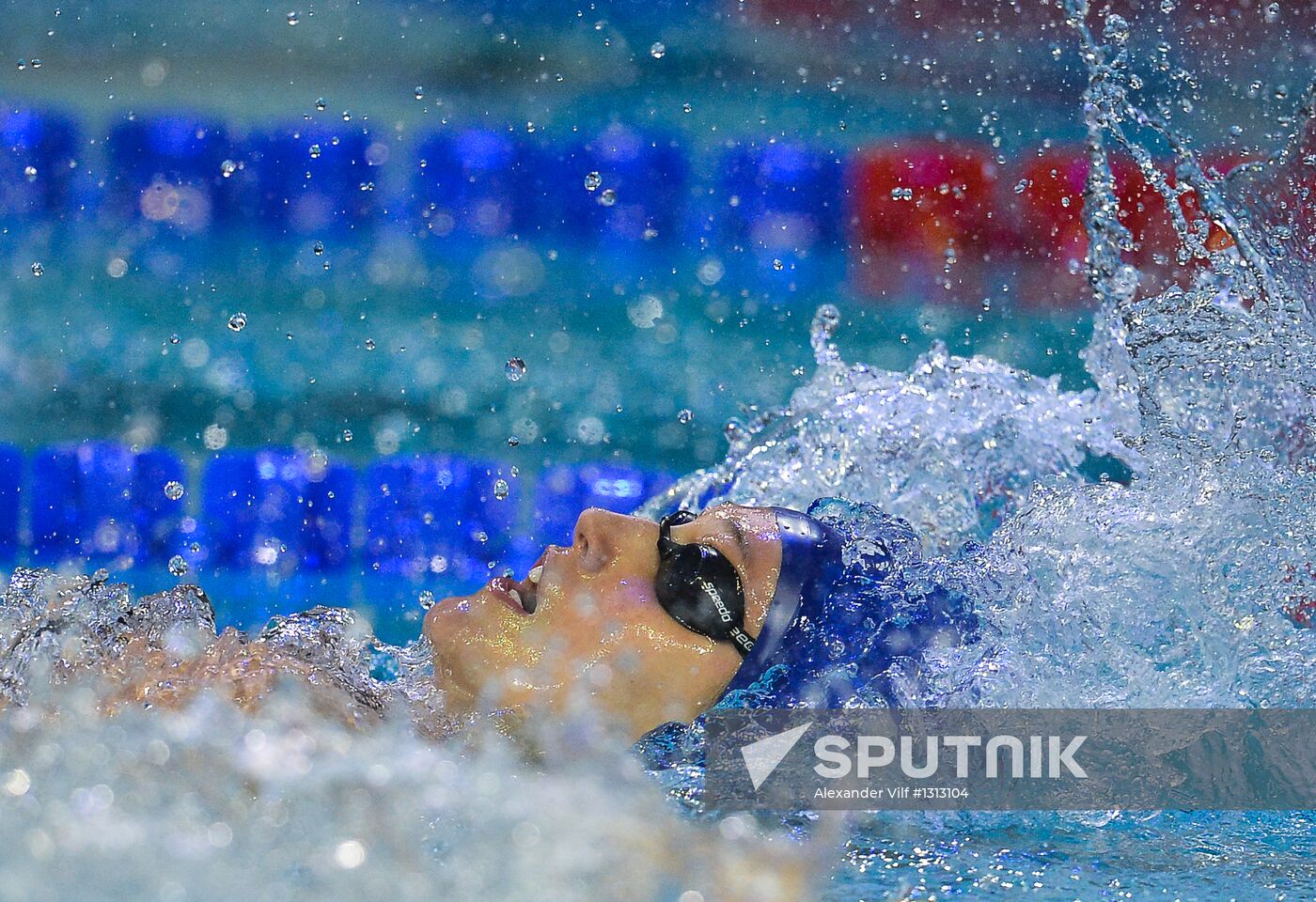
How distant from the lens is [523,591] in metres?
1.56

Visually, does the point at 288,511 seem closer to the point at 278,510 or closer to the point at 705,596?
the point at 278,510

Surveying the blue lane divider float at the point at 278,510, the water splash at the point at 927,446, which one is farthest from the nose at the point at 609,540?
the blue lane divider float at the point at 278,510

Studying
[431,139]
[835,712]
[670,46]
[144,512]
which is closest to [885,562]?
[835,712]

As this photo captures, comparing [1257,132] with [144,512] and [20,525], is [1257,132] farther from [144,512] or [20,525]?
[20,525]

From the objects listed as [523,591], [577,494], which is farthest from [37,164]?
[523,591]

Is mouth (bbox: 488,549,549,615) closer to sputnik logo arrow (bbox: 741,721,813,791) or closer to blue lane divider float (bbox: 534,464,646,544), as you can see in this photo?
sputnik logo arrow (bbox: 741,721,813,791)

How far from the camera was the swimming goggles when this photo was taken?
1.48m

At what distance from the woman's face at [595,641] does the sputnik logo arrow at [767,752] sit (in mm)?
86

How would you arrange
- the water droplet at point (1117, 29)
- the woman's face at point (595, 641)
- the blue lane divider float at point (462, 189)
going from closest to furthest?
the woman's face at point (595, 641)
the blue lane divider float at point (462, 189)
the water droplet at point (1117, 29)

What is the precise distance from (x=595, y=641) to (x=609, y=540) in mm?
136

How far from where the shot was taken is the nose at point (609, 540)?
153 cm

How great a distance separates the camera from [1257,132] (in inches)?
210

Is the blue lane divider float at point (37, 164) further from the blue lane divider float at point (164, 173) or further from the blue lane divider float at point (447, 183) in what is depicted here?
the blue lane divider float at point (164, 173)

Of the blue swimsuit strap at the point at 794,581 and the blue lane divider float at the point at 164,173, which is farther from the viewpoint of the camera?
the blue lane divider float at the point at 164,173
